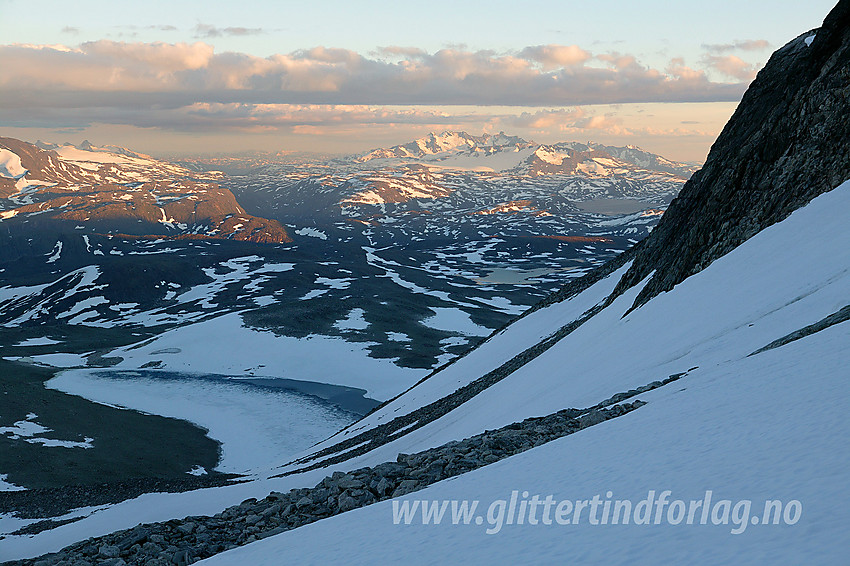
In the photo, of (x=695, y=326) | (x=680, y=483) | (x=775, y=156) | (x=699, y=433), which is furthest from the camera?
(x=775, y=156)

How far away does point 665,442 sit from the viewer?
1141 cm

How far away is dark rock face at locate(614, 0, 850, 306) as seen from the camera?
29.7 metres

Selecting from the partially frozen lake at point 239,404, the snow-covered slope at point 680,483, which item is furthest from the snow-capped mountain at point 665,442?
the partially frozen lake at point 239,404

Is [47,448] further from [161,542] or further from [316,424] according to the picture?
[161,542]

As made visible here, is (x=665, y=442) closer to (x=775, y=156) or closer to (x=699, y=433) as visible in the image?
(x=699, y=433)

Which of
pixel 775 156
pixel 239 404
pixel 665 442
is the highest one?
pixel 775 156

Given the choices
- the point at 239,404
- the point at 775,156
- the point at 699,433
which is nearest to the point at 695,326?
the point at 699,433

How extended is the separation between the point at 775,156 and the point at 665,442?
92.5ft

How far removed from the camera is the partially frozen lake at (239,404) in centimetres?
6531

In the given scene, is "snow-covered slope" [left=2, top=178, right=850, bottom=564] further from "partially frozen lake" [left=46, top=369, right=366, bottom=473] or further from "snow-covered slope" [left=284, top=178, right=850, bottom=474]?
"partially frozen lake" [left=46, top=369, right=366, bottom=473]

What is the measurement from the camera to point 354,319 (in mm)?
127500

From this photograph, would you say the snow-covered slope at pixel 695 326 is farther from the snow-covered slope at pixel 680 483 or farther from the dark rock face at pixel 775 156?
the snow-covered slope at pixel 680 483

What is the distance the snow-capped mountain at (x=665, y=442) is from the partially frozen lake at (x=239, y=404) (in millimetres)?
31146

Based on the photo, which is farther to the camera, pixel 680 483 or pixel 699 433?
pixel 699 433
